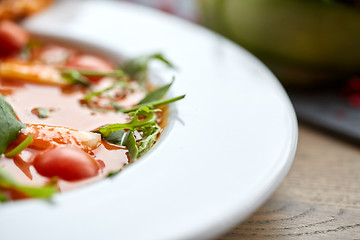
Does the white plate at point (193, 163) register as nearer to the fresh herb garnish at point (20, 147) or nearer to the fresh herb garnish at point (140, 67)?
the fresh herb garnish at point (140, 67)

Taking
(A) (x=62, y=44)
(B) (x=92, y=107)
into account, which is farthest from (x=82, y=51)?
(B) (x=92, y=107)

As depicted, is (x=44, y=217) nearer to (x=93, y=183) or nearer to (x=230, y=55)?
(x=93, y=183)

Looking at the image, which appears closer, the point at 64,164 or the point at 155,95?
the point at 64,164

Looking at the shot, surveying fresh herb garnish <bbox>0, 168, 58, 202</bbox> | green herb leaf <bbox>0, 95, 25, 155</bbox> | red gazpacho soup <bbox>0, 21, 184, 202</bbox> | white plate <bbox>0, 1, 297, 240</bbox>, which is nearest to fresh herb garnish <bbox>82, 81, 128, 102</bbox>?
red gazpacho soup <bbox>0, 21, 184, 202</bbox>

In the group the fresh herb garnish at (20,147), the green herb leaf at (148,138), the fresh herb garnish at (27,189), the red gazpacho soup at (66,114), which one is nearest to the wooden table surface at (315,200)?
the green herb leaf at (148,138)

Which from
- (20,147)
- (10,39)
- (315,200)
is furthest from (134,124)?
(10,39)

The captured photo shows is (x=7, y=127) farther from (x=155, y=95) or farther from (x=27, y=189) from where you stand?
(x=155, y=95)

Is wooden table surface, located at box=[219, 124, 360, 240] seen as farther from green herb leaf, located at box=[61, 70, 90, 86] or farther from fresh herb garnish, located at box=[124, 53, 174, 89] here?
green herb leaf, located at box=[61, 70, 90, 86]

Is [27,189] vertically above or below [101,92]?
below
